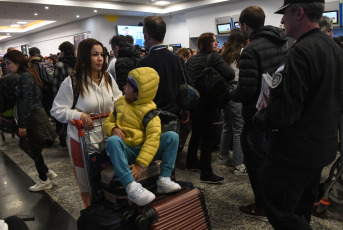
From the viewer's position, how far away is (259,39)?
2.31m

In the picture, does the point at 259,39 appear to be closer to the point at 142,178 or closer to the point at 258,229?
the point at 142,178

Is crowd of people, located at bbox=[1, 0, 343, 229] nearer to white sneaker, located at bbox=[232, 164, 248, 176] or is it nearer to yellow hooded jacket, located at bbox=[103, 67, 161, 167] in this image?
yellow hooded jacket, located at bbox=[103, 67, 161, 167]

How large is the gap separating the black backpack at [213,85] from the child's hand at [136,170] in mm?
1592

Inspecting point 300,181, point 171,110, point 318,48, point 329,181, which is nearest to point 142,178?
point 171,110

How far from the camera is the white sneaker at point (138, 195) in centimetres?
176

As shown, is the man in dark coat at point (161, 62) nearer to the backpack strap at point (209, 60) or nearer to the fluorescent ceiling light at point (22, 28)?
the backpack strap at point (209, 60)

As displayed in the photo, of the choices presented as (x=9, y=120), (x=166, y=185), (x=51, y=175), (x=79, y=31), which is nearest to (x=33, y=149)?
(x=51, y=175)

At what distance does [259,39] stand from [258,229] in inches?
61.6

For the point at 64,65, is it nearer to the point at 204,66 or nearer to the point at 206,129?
the point at 204,66

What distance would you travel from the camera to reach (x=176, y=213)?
1.84 meters

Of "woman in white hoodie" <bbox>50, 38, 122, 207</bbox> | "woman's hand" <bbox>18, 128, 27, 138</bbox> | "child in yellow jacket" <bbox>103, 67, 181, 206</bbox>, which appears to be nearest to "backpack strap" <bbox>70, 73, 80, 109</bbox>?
"woman in white hoodie" <bbox>50, 38, 122, 207</bbox>

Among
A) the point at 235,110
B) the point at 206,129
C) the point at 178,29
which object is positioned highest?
the point at 178,29

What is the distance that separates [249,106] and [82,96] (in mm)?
1359

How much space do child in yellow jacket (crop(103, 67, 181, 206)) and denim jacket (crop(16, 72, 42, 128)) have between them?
170 centimetres
